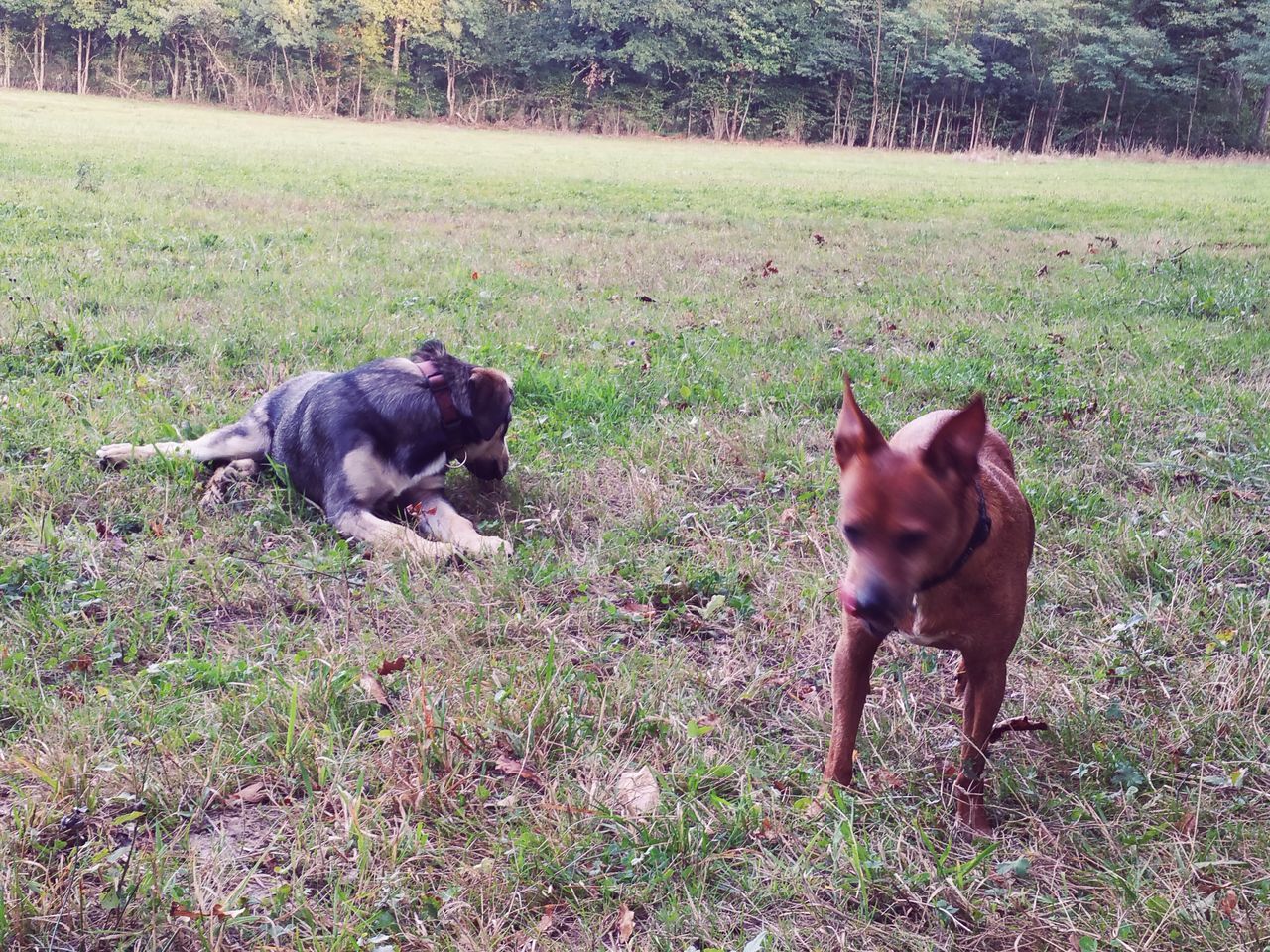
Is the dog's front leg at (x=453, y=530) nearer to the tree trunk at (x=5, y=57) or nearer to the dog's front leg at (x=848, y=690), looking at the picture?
the dog's front leg at (x=848, y=690)

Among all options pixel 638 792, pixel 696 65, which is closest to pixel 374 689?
pixel 638 792

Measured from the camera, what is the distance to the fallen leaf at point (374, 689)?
9.07 ft

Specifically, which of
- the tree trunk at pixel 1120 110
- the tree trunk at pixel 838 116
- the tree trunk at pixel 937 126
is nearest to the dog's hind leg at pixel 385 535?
the tree trunk at pixel 937 126

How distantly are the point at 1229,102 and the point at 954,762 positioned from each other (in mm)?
58603

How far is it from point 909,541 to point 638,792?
1.03 meters

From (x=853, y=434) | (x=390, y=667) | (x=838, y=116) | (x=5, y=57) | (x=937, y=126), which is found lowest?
(x=390, y=667)

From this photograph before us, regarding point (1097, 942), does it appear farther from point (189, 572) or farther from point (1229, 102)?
point (1229, 102)

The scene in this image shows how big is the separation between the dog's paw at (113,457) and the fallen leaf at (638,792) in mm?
3166

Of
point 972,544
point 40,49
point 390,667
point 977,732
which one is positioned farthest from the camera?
point 40,49

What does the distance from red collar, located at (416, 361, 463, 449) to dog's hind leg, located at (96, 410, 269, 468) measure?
3.14 ft

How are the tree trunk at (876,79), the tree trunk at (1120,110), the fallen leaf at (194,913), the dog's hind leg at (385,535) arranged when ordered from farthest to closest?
the tree trunk at (876,79) < the tree trunk at (1120,110) < the dog's hind leg at (385,535) < the fallen leaf at (194,913)

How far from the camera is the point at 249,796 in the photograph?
2355 mm

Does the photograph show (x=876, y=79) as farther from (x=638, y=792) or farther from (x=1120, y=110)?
(x=638, y=792)

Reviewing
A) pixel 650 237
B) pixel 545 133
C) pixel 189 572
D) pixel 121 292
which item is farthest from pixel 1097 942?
pixel 545 133
